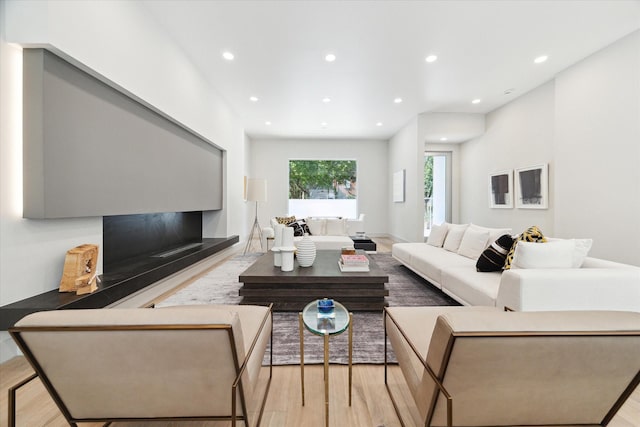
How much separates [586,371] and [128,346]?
5.17 feet

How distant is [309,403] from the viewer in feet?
5.03

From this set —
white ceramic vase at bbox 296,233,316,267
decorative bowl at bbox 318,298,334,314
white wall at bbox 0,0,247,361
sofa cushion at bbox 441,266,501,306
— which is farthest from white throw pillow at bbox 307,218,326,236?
decorative bowl at bbox 318,298,334,314

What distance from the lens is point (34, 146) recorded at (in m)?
1.89

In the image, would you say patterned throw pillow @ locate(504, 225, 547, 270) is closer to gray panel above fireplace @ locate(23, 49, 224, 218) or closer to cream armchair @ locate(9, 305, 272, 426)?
cream armchair @ locate(9, 305, 272, 426)

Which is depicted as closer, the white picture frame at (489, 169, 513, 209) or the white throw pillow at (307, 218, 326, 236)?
the white picture frame at (489, 169, 513, 209)

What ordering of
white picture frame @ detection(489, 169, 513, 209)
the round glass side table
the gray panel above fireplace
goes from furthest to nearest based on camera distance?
white picture frame @ detection(489, 169, 513, 209), the gray panel above fireplace, the round glass side table

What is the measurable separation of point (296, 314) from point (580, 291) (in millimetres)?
2217

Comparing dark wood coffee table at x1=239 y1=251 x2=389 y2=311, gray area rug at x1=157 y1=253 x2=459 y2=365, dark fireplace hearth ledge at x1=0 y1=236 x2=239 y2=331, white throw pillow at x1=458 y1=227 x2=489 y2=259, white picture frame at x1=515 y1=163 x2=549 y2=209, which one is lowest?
gray area rug at x1=157 y1=253 x2=459 y2=365

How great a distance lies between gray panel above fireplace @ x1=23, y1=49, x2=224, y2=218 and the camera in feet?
6.19

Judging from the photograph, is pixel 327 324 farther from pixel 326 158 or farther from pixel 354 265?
pixel 326 158

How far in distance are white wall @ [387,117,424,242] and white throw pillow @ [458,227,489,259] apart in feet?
8.49

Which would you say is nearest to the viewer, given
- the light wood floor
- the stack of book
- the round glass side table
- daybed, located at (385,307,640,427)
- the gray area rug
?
daybed, located at (385,307,640,427)

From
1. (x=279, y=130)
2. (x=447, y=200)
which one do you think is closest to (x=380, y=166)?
(x=447, y=200)

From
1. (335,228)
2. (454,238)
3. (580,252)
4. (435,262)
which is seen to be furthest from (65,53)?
(335,228)
